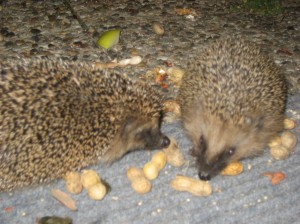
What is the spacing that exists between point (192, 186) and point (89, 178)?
1.66ft

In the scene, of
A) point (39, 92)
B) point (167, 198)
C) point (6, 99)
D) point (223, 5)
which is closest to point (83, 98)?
point (39, 92)

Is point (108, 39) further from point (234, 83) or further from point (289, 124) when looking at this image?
point (289, 124)

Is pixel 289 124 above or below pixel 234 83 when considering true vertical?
below

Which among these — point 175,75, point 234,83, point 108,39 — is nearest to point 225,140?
point 234,83

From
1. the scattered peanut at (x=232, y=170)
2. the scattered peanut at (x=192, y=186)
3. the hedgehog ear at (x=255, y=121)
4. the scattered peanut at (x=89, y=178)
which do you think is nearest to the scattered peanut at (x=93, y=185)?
the scattered peanut at (x=89, y=178)

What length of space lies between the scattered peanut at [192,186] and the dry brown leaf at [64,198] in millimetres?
497

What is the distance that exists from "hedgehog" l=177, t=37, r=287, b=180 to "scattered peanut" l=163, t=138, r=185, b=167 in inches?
3.6

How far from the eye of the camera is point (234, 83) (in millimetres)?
2029

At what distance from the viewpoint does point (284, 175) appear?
210cm

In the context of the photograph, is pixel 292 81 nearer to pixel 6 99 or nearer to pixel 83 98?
pixel 83 98

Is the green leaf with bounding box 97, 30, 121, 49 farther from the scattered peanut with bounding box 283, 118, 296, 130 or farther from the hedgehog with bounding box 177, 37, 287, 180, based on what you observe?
the scattered peanut with bounding box 283, 118, 296, 130

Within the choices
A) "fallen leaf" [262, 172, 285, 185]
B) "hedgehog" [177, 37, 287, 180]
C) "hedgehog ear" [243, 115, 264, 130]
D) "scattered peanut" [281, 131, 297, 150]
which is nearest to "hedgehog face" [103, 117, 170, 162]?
"hedgehog" [177, 37, 287, 180]

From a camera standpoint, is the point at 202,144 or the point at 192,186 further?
the point at 202,144

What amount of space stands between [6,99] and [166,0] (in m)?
2.22
